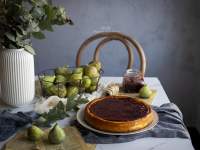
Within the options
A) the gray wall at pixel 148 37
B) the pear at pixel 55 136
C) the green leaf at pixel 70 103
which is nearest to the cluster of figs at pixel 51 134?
the pear at pixel 55 136

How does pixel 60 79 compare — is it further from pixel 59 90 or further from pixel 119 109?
pixel 119 109

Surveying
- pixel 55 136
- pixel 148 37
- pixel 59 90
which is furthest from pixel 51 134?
pixel 148 37

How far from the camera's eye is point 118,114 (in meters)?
1.22

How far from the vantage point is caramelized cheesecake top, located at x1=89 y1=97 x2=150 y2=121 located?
120cm

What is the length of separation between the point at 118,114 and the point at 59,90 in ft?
1.05

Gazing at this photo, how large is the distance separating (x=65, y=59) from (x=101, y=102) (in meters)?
1.33

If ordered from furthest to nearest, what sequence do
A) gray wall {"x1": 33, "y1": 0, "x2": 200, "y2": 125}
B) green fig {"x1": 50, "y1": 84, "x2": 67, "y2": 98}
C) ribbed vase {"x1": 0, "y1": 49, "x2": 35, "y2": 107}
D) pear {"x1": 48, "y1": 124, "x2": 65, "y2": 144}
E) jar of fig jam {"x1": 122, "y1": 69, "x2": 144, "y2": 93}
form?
gray wall {"x1": 33, "y1": 0, "x2": 200, "y2": 125}, jar of fig jam {"x1": 122, "y1": 69, "x2": 144, "y2": 93}, green fig {"x1": 50, "y1": 84, "x2": 67, "y2": 98}, ribbed vase {"x1": 0, "y1": 49, "x2": 35, "y2": 107}, pear {"x1": 48, "y1": 124, "x2": 65, "y2": 144}

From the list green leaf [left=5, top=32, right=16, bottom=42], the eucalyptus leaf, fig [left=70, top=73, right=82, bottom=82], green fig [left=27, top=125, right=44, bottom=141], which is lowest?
green fig [left=27, top=125, right=44, bottom=141]

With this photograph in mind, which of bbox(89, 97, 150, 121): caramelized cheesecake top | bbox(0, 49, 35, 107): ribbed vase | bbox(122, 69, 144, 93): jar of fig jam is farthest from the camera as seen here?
bbox(122, 69, 144, 93): jar of fig jam

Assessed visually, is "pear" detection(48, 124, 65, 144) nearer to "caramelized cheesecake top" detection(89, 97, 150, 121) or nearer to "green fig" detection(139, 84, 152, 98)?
"caramelized cheesecake top" detection(89, 97, 150, 121)

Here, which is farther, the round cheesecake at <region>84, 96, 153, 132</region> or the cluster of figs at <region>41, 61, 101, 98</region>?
the cluster of figs at <region>41, 61, 101, 98</region>

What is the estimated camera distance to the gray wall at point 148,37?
2.47 metres

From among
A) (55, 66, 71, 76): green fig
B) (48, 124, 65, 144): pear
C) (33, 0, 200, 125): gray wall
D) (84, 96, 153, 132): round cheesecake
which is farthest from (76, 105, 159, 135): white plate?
(33, 0, 200, 125): gray wall

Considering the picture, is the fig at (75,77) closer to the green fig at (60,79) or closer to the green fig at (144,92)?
the green fig at (60,79)
